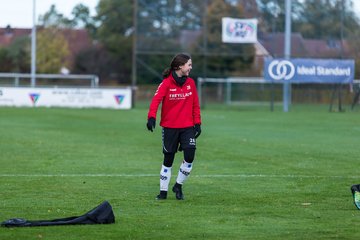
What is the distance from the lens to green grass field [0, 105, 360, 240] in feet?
30.1

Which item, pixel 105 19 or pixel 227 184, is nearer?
pixel 227 184

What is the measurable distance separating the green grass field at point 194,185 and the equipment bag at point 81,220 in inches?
4.8

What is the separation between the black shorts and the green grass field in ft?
2.26

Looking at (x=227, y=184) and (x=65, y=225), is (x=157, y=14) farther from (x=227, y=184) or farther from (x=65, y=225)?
(x=65, y=225)

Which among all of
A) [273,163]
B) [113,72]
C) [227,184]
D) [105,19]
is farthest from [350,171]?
[105,19]

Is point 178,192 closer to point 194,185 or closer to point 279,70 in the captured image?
point 194,185

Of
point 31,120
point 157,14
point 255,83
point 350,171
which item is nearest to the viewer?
point 350,171

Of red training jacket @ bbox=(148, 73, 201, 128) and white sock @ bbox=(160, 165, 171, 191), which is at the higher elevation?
red training jacket @ bbox=(148, 73, 201, 128)

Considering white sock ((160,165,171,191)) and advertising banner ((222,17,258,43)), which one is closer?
white sock ((160,165,171,191))

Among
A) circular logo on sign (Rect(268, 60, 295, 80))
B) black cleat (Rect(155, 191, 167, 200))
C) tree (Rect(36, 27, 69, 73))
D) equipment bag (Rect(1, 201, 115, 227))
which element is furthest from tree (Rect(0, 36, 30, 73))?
equipment bag (Rect(1, 201, 115, 227))

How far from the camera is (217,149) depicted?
20.4 metres

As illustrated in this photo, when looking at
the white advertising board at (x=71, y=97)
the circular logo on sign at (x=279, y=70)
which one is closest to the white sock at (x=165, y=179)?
the white advertising board at (x=71, y=97)

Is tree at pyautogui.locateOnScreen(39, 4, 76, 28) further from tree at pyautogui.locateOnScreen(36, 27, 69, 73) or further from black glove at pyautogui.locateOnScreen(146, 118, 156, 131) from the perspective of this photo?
black glove at pyautogui.locateOnScreen(146, 118, 156, 131)

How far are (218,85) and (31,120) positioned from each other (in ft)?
81.2
